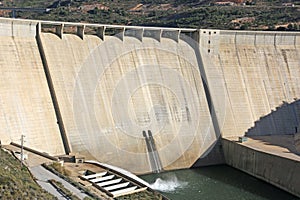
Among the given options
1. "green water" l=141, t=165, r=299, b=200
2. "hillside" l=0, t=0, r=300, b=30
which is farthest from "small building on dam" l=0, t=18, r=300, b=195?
"hillside" l=0, t=0, r=300, b=30

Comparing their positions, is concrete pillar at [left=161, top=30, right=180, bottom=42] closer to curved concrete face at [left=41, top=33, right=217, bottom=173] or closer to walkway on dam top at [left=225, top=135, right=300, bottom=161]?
curved concrete face at [left=41, top=33, right=217, bottom=173]

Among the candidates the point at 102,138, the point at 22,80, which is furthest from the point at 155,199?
the point at 22,80

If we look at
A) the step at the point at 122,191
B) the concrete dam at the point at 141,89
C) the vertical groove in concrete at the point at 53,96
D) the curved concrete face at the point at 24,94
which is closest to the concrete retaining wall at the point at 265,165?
the concrete dam at the point at 141,89

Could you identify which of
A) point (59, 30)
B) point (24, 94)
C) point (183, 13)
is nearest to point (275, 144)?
point (59, 30)

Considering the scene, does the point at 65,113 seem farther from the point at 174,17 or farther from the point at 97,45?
the point at 174,17

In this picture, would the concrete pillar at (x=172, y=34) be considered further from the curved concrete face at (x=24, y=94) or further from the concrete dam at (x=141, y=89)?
the curved concrete face at (x=24, y=94)

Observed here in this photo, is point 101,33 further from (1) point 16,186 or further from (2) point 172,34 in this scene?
(1) point 16,186

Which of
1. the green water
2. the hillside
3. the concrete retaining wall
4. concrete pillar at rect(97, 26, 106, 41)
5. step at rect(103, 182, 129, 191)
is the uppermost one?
the hillside
